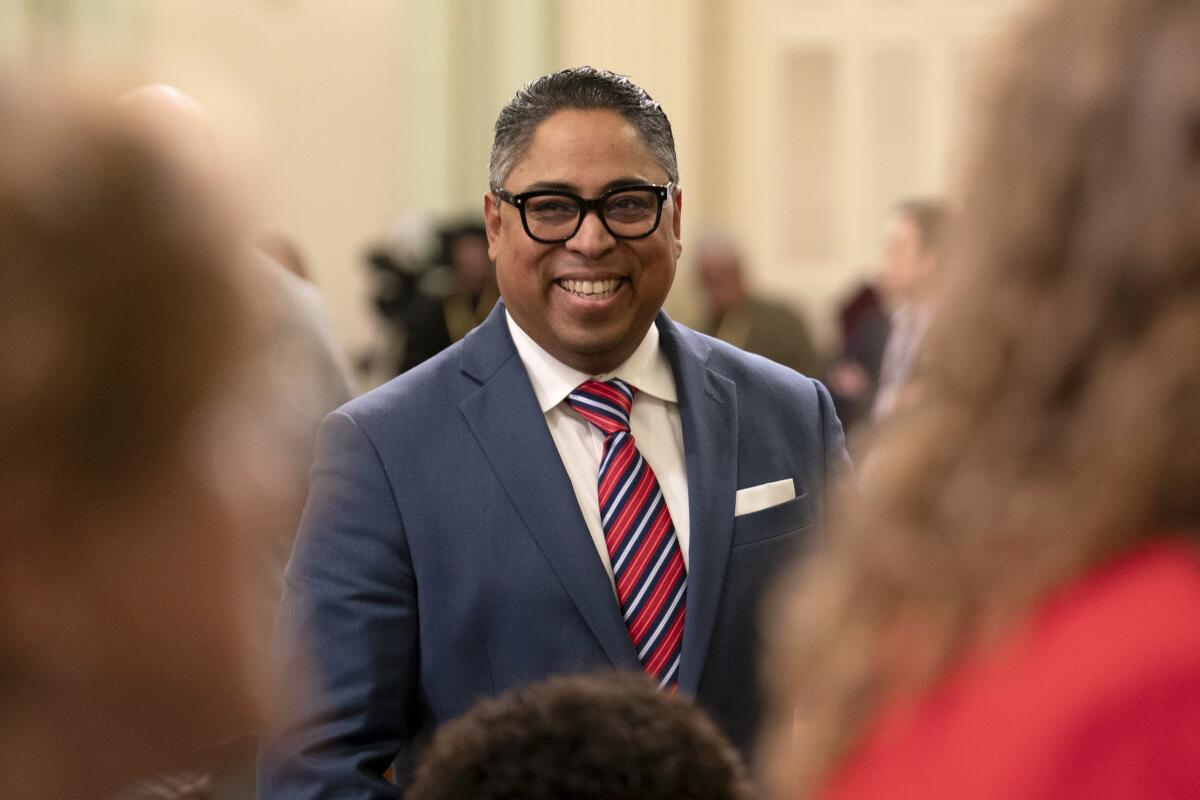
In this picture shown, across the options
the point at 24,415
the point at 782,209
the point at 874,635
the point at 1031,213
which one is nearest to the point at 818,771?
the point at 874,635

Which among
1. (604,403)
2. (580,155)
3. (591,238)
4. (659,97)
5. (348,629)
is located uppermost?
(580,155)

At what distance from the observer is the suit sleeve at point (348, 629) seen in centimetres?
221

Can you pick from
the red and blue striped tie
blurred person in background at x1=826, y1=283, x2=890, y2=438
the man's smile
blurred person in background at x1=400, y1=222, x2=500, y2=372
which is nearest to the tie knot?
the red and blue striped tie

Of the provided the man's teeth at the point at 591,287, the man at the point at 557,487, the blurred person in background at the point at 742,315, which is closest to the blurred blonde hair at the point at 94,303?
the man at the point at 557,487

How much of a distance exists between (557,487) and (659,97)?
7.97 m

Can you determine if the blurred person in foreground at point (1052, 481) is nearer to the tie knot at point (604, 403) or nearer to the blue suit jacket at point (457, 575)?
the blue suit jacket at point (457, 575)

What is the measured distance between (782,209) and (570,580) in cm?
838

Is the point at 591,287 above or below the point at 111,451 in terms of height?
below

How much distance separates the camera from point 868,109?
1050 cm

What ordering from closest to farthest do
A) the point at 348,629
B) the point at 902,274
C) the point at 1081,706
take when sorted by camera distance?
the point at 1081,706 → the point at 348,629 → the point at 902,274

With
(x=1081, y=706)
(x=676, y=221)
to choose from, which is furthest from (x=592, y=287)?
(x=1081, y=706)

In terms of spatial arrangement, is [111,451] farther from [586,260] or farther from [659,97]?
[659,97]

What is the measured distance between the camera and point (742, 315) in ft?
26.8

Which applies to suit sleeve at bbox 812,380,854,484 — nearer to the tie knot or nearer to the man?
the man
